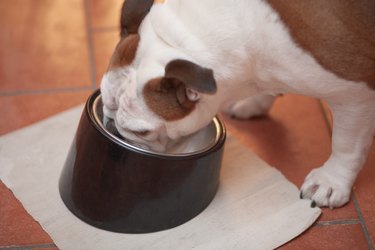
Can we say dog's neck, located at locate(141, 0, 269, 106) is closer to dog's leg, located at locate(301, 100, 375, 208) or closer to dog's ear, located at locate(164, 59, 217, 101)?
dog's ear, located at locate(164, 59, 217, 101)

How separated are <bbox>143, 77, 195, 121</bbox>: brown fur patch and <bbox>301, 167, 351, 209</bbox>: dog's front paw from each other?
24.4 inches

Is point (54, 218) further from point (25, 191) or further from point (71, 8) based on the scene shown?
point (71, 8)

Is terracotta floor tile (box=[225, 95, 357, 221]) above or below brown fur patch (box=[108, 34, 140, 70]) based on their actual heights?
below

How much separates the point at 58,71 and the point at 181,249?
124 cm

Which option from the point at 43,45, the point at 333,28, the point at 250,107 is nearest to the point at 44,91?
the point at 43,45

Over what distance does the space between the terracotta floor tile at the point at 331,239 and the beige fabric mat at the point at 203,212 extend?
0.03 metres

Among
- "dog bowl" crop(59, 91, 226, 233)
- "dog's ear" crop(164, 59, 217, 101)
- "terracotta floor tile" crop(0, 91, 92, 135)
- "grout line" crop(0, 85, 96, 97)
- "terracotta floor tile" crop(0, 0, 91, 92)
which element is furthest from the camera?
"terracotta floor tile" crop(0, 0, 91, 92)

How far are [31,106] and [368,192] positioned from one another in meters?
1.41

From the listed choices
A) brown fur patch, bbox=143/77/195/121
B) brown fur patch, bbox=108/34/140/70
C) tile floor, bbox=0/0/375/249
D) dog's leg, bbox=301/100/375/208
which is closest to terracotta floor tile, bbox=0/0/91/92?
tile floor, bbox=0/0/375/249

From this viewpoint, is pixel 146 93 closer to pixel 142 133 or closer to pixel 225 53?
pixel 142 133

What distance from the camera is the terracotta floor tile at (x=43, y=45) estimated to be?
8.94 feet

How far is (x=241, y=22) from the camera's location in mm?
1736

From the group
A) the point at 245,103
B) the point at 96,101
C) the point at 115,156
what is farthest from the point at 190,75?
the point at 245,103

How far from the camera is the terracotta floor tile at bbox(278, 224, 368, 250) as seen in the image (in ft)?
6.47
